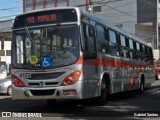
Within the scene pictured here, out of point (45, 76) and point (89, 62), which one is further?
point (89, 62)

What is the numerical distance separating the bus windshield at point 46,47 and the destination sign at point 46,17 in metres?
0.21

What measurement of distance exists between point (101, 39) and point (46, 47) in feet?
8.62

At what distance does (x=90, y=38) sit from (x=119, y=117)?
9.60 ft

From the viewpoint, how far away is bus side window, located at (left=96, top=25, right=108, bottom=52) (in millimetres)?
13727

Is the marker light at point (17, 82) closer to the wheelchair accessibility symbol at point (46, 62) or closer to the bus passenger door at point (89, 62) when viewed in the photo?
the wheelchair accessibility symbol at point (46, 62)

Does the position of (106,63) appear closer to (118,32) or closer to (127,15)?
(118,32)

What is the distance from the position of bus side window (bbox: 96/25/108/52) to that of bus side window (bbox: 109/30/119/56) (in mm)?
685

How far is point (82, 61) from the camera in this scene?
11.9 metres

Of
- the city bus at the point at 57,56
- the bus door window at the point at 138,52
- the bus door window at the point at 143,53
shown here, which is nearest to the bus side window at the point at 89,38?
the city bus at the point at 57,56

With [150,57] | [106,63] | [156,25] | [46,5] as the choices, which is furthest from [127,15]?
[106,63]

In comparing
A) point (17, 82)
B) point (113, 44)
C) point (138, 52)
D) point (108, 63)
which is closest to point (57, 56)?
point (17, 82)

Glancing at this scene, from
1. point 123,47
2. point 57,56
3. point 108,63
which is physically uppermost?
point 123,47

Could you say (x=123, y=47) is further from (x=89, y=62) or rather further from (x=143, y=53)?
(x=89, y=62)

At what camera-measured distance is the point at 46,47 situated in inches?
480
